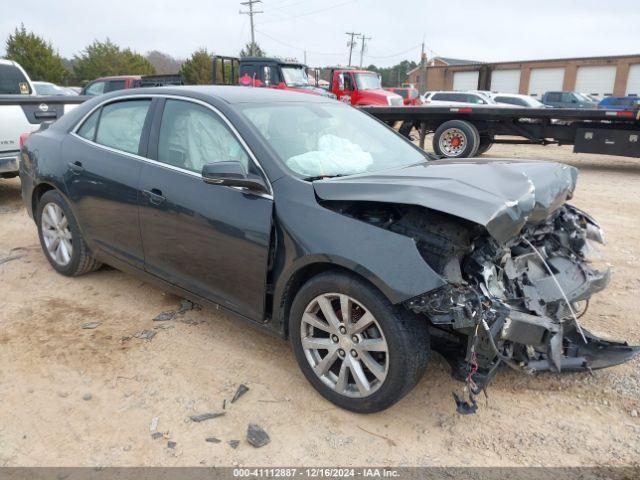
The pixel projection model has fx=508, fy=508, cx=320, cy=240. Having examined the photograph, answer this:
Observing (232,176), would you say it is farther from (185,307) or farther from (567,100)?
(567,100)

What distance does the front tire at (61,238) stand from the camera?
4402 mm

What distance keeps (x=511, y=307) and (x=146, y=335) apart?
2.51 m

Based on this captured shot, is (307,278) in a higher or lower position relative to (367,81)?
lower

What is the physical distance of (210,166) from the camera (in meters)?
2.94

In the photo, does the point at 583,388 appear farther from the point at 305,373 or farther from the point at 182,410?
the point at 182,410

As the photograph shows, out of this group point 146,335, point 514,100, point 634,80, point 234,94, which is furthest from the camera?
point 634,80

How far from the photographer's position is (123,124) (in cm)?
400

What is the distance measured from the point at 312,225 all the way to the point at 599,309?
2.69 m

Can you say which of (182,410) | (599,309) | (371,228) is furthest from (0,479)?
(599,309)

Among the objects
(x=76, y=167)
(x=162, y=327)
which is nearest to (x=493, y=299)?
(x=162, y=327)

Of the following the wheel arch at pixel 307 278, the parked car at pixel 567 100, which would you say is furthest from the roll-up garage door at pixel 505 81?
the wheel arch at pixel 307 278

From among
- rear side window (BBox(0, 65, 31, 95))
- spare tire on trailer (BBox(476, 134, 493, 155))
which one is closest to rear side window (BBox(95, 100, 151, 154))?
rear side window (BBox(0, 65, 31, 95))

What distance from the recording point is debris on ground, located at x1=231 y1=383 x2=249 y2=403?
299 centimetres

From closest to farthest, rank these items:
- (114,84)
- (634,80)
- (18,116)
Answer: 1. (18,116)
2. (114,84)
3. (634,80)
